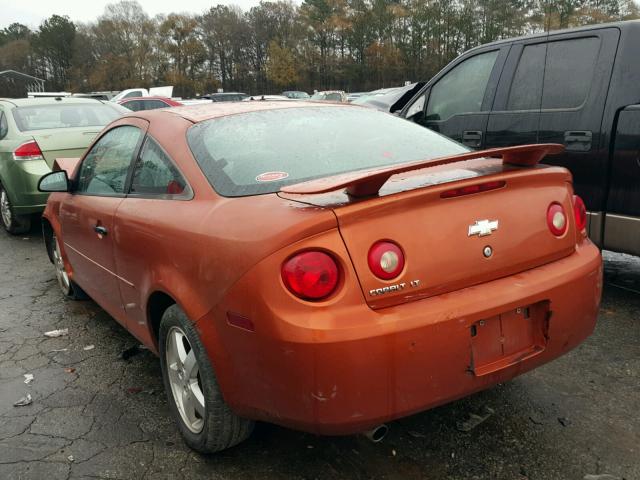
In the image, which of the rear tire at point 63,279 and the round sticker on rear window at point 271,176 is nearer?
the round sticker on rear window at point 271,176

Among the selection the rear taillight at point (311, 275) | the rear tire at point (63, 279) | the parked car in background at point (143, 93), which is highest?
the parked car in background at point (143, 93)

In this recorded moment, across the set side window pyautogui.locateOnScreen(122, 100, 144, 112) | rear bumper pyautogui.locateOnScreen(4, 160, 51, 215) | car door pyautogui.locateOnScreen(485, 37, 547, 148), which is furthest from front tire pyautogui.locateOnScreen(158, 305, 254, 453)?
side window pyautogui.locateOnScreen(122, 100, 144, 112)

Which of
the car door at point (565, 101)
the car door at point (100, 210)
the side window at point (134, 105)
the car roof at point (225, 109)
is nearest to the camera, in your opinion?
the car roof at point (225, 109)

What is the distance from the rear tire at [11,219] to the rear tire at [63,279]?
8.47ft

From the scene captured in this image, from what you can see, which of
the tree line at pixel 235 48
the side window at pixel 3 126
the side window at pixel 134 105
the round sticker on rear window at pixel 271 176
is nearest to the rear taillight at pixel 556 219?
the round sticker on rear window at pixel 271 176

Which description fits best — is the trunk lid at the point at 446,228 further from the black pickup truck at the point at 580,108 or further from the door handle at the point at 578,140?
the door handle at the point at 578,140

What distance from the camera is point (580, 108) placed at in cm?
421

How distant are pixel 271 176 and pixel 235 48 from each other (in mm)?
82457

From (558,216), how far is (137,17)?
9237 centimetres

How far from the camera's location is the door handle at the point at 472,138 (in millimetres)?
5009

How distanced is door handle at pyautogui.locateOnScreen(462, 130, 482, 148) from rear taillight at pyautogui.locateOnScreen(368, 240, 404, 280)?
3.27 m

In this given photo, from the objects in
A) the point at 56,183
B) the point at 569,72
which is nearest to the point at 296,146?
the point at 56,183

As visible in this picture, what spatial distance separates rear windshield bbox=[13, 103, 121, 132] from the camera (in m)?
7.26

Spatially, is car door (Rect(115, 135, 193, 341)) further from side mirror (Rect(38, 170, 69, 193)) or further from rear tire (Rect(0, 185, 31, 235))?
rear tire (Rect(0, 185, 31, 235))
